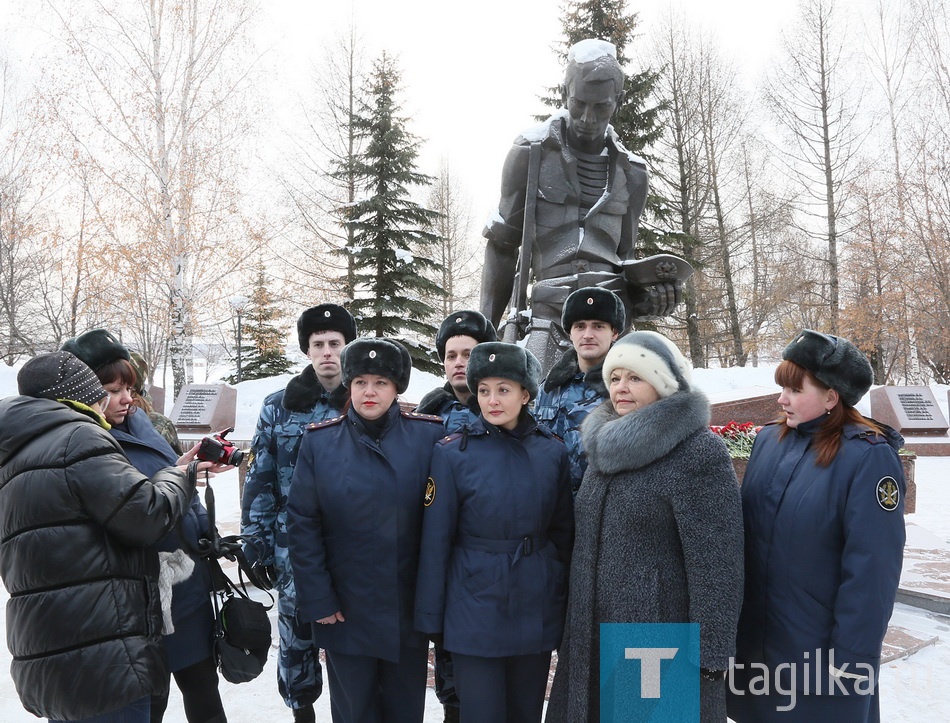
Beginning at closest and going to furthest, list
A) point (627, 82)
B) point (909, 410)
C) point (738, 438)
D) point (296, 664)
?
point (296, 664) → point (738, 438) → point (909, 410) → point (627, 82)

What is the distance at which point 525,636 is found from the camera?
6.79 feet

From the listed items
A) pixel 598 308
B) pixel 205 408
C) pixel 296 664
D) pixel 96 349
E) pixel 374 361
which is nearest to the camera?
pixel 374 361

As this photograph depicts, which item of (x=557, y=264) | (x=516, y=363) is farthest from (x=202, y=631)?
(x=557, y=264)

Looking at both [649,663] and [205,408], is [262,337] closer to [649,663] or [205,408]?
[205,408]

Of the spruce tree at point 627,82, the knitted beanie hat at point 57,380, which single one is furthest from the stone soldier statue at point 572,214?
the spruce tree at point 627,82

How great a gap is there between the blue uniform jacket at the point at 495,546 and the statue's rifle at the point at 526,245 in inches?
103

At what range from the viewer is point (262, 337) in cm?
2062

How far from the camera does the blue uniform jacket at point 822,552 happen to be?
1789 millimetres

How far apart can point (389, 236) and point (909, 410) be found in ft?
42.0

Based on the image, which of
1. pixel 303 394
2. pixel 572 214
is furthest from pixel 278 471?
pixel 572 214

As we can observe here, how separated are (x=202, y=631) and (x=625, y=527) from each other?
150 cm

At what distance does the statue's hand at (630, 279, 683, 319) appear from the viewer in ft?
14.5

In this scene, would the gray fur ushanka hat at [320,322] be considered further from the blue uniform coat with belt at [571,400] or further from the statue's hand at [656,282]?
the statue's hand at [656,282]

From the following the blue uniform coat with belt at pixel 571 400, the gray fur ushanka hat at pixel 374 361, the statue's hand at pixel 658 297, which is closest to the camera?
the gray fur ushanka hat at pixel 374 361
